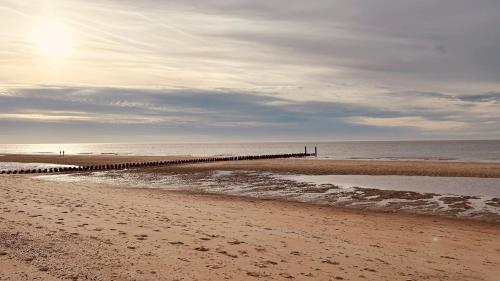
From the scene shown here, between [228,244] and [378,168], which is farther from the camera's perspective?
[378,168]

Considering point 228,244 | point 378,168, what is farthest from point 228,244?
point 378,168

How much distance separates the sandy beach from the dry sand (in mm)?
27

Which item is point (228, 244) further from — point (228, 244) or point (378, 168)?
point (378, 168)

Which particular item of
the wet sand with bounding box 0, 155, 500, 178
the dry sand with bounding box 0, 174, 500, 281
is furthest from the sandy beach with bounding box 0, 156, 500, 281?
the wet sand with bounding box 0, 155, 500, 178

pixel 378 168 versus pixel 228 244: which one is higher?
pixel 378 168

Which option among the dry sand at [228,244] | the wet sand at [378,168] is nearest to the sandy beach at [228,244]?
the dry sand at [228,244]

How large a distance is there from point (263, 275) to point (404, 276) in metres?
3.17

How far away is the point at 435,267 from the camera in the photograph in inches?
406

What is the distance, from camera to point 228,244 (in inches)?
450

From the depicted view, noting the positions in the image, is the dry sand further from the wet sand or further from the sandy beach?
the wet sand

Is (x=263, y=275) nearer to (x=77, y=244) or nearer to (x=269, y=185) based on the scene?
(x=77, y=244)

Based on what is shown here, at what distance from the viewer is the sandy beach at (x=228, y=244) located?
29.7ft

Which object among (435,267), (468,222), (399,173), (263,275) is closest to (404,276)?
(435,267)

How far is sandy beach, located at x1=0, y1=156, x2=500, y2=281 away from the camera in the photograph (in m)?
9.05
